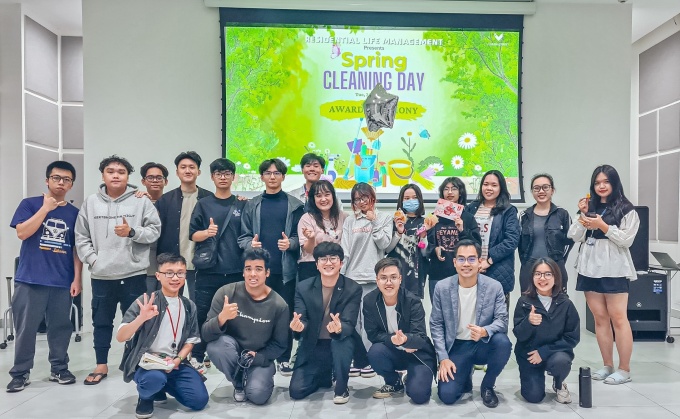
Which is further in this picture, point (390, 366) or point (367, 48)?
point (367, 48)

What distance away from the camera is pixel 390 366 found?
3.42 meters

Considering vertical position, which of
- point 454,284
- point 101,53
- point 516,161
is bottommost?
point 454,284

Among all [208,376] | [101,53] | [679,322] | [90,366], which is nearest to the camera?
[208,376]

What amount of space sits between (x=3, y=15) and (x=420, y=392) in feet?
18.9

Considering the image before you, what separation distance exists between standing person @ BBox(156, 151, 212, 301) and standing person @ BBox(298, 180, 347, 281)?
34.5 inches

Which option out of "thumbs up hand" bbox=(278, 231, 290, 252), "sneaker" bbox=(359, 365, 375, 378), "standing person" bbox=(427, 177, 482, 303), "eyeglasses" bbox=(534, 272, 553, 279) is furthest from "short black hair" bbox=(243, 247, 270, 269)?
"eyeglasses" bbox=(534, 272, 553, 279)

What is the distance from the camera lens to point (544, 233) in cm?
412

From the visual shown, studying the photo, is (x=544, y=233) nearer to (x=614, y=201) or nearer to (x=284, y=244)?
(x=614, y=201)

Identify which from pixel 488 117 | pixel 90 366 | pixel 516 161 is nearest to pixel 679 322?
pixel 516 161

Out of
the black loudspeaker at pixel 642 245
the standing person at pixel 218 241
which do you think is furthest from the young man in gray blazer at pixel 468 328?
the black loudspeaker at pixel 642 245

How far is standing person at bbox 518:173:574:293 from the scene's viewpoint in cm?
409

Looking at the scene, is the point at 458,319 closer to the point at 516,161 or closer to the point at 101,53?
the point at 516,161

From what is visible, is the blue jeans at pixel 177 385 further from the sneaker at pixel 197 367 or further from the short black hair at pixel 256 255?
the short black hair at pixel 256 255

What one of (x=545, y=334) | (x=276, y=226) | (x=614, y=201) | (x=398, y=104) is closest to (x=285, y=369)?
(x=276, y=226)
